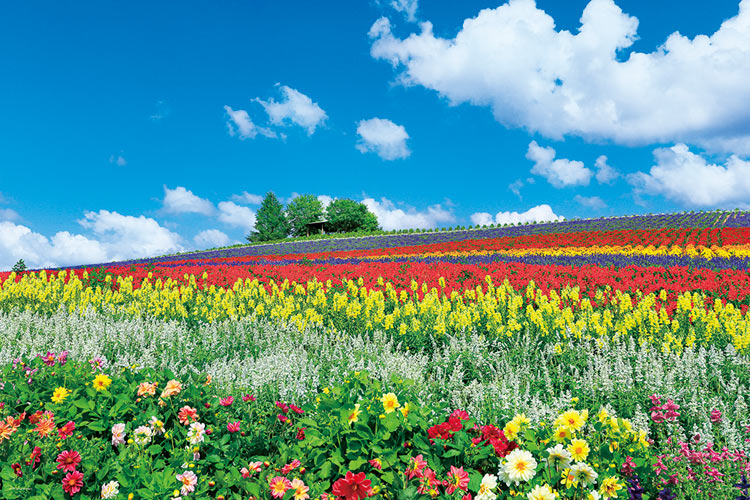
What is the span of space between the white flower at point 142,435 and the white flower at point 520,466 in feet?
7.63

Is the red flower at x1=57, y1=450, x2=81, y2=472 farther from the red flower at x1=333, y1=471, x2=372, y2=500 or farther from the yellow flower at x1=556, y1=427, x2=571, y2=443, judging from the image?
the yellow flower at x1=556, y1=427, x2=571, y2=443

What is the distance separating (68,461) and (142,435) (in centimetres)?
42

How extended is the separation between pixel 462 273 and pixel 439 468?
8.02 meters

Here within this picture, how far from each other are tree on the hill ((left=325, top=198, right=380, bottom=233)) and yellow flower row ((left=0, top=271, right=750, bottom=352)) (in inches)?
2586

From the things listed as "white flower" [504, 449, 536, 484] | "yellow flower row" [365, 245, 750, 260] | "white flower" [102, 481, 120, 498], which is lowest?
"white flower" [102, 481, 120, 498]

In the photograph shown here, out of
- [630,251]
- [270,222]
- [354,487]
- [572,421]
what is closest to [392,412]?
[354,487]

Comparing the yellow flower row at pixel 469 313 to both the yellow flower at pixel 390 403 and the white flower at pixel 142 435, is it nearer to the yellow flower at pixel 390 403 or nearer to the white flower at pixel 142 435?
the yellow flower at pixel 390 403

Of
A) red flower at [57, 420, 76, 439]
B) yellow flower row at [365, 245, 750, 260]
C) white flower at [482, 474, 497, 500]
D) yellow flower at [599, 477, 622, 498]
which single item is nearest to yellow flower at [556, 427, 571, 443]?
yellow flower at [599, 477, 622, 498]

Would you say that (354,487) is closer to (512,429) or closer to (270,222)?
(512,429)

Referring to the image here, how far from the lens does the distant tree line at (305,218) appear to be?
70.2 meters

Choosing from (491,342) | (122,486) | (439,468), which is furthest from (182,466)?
(491,342)

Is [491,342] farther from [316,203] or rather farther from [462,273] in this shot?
[316,203]

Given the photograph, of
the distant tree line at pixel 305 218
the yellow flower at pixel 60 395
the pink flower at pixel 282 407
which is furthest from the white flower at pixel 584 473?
the distant tree line at pixel 305 218

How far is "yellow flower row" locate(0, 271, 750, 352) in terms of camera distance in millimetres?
5562
